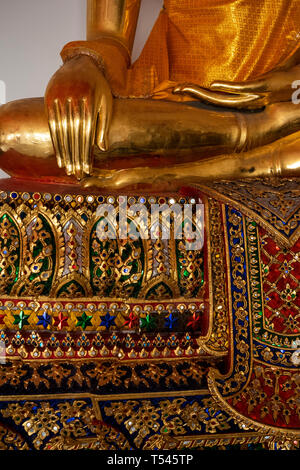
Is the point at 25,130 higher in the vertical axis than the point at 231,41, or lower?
lower

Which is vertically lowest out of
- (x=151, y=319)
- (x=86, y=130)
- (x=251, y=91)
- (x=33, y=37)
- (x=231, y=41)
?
(x=151, y=319)

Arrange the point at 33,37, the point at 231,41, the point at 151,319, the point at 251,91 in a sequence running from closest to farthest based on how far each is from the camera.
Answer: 1. the point at 151,319
2. the point at 251,91
3. the point at 231,41
4. the point at 33,37

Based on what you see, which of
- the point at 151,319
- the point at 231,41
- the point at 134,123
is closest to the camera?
the point at 151,319

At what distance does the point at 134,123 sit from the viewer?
118 centimetres

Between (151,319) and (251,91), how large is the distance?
0.62 m

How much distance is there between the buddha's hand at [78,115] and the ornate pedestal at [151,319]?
0.08 meters

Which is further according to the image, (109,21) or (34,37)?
(34,37)

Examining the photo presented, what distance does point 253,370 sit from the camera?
97cm

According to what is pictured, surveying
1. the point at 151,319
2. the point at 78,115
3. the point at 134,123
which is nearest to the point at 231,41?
the point at 134,123

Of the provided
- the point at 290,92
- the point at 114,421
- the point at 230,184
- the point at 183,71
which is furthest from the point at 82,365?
the point at 183,71

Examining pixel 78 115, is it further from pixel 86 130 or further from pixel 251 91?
pixel 251 91

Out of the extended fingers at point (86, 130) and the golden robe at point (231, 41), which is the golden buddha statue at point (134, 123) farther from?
the golden robe at point (231, 41)

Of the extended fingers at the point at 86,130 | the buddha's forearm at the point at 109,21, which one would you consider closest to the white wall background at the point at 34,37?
the buddha's forearm at the point at 109,21

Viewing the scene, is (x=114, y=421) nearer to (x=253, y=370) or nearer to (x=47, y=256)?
A: (x=253, y=370)
